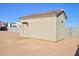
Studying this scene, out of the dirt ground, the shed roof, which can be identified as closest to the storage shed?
the shed roof

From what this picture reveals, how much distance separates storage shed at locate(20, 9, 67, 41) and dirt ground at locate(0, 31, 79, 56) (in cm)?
12

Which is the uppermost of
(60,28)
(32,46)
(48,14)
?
(48,14)

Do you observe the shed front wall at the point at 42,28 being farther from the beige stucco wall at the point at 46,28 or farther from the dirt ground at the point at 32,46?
the dirt ground at the point at 32,46

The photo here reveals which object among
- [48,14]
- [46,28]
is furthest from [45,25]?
[48,14]

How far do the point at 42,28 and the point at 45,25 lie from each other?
0.31 feet

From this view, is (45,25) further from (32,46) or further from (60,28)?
(32,46)

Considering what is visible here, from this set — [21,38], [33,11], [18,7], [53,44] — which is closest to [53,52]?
[53,44]

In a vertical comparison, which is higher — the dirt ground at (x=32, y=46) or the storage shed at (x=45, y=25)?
the storage shed at (x=45, y=25)

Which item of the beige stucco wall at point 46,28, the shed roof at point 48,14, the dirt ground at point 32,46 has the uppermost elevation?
the shed roof at point 48,14

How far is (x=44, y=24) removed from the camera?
3836 mm

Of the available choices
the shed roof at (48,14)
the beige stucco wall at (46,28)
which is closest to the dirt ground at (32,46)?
the beige stucco wall at (46,28)

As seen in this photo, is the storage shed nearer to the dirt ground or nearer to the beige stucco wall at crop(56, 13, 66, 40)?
the beige stucco wall at crop(56, 13, 66, 40)

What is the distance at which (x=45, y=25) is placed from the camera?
3.83 meters

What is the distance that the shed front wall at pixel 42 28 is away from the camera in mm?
3799
